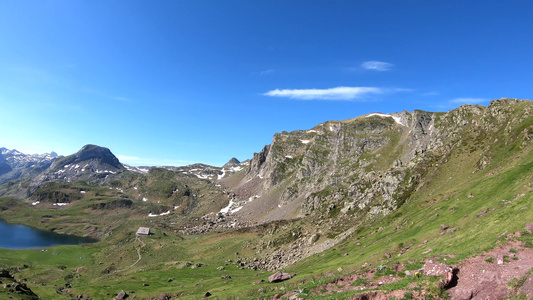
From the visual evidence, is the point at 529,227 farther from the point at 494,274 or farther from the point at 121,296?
the point at 121,296

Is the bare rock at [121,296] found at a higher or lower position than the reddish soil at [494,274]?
lower

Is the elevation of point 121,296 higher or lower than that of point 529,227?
lower

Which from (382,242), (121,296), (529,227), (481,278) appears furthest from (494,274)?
(121,296)

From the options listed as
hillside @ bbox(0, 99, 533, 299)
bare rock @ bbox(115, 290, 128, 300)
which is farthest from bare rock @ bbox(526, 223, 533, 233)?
bare rock @ bbox(115, 290, 128, 300)

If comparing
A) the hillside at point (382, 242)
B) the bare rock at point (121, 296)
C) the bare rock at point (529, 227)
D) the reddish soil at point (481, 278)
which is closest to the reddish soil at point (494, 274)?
the reddish soil at point (481, 278)

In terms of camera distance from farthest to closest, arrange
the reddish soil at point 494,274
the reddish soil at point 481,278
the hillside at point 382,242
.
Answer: the hillside at point 382,242 < the reddish soil at point 481,278 < the reddish soil at point 494,274

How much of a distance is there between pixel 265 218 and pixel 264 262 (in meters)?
95.2

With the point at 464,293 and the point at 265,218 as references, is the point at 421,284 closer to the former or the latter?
the point at 464,293

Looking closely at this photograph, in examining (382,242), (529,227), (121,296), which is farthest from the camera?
(121,296)

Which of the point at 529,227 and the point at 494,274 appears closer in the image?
the point at 494,274

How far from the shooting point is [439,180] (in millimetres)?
88875

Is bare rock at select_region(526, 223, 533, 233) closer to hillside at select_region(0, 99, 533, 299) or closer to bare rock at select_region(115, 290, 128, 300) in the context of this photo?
hillside at select_region(0, 99, 533, 299)

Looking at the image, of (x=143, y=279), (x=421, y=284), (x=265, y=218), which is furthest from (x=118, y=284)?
(x=265, y=218)

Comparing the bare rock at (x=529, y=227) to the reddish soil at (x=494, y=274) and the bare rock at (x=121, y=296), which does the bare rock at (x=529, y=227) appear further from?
the bare rock at (x=121, y=296)
